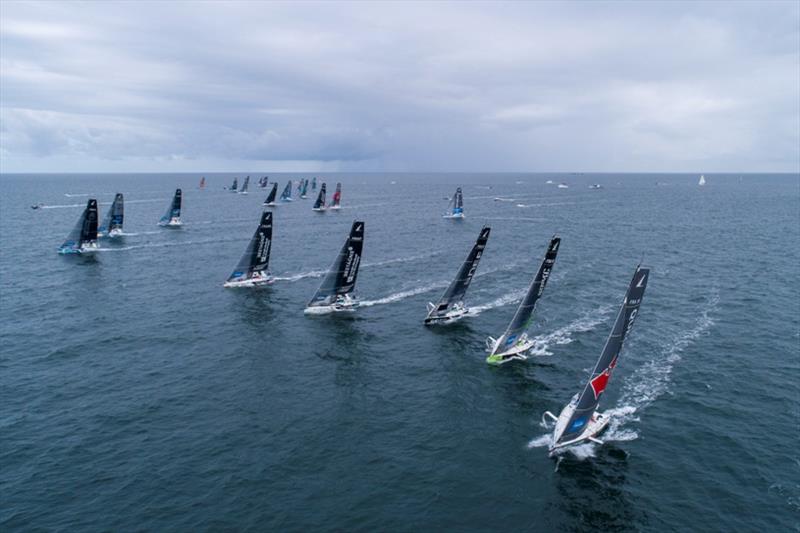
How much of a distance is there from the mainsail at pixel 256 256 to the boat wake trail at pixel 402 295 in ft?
69.6

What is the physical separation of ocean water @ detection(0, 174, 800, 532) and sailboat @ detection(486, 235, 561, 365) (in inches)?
66.1

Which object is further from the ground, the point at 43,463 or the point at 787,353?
the point at 787,353

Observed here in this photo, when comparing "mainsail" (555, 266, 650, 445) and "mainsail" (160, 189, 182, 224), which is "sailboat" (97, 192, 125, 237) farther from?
"mainsail" (555, 266, 650, 445)

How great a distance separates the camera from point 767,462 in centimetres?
3375

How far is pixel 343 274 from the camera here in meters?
67.3

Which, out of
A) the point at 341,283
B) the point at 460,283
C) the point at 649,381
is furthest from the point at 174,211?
the point at 649,381

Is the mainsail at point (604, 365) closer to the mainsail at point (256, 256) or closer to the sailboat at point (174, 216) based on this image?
the mainsail at point (256, 256)

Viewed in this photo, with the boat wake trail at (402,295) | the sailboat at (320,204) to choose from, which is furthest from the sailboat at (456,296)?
the sailboat at (320,204)

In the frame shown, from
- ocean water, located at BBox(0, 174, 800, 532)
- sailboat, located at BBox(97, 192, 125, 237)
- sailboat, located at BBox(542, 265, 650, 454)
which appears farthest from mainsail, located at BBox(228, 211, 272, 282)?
sailboat, located at BBox(97, 192, 125, 237)

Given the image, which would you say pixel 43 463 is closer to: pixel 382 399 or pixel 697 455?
pixel 382 399

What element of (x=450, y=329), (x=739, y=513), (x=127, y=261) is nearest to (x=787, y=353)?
(x=739, y=513)

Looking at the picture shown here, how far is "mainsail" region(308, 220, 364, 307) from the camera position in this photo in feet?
217

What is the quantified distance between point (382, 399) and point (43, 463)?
24.5 m

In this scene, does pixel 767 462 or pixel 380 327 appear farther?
pixel 380 327
